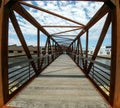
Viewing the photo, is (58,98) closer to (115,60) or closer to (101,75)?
(101,75)

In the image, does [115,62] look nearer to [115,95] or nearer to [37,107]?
[115,95]

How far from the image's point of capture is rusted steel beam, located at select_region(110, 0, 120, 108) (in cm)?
345

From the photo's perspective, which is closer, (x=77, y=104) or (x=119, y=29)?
(x=119, y=29)

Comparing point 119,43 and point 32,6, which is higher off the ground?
point 32,6

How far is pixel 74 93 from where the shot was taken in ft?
15.3

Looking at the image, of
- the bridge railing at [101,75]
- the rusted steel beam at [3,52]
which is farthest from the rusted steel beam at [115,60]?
the rusted steel beam at [3,52]

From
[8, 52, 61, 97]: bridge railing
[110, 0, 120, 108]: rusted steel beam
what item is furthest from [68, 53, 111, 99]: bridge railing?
[8, 52, 61, 97]: bridge railing

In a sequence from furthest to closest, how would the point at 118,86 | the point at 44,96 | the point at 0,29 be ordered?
the point at 44,96 → the point at 0,29 → the point at 118,86

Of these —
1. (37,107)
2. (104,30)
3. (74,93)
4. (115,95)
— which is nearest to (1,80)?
(37,107)

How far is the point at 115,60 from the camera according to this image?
3518 mm

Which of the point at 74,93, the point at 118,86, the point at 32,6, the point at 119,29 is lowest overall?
the point at 74,93

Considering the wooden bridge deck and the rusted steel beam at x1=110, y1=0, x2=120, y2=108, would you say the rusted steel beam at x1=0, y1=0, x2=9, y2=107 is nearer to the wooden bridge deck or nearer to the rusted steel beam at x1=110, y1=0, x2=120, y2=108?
the wooden bridge deck

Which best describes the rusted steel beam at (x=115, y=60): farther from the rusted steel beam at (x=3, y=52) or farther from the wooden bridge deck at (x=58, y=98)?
the rusted steel beam at (x=3, y=52)

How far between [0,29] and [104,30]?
7.22ft
